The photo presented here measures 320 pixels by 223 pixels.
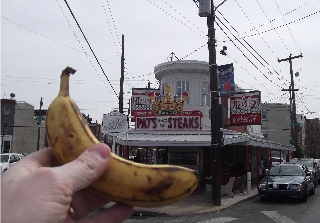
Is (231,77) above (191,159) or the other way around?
above

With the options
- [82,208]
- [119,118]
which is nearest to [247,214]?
[119,118]

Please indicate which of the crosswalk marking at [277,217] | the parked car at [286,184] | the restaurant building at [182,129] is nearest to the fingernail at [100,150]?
the crosswalk marking at [277,217]

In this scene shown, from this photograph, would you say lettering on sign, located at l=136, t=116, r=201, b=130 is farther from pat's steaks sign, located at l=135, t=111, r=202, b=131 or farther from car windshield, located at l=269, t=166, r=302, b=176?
car windshield, located at l=269, t=166, r=302, b=176

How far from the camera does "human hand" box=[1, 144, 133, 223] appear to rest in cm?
180

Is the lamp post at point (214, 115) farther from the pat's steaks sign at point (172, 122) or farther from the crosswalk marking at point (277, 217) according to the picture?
the pat's steaks sign at point (172, 122)

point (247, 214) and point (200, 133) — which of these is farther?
point (200, 133)

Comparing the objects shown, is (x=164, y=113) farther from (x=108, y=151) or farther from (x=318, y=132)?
(x=318, y=132)

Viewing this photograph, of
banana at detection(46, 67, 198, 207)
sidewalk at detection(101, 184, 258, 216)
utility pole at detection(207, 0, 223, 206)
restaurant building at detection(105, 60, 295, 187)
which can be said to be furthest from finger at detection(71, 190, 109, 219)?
restaurant building at detection(105, 60, 295, 187)

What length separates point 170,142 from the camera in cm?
1616

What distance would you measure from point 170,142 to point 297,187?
5688 mm

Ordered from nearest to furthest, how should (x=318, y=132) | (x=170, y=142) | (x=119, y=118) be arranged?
(x=119, y=118), (x=170, y=142), (x=318, y=132)

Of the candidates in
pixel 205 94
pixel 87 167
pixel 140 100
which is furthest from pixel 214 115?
pixel 87 167

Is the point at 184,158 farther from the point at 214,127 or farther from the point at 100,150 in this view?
the point at 100,150

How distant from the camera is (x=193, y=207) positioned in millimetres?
13641
